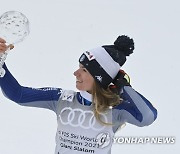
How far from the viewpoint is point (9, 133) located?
3.30 meters

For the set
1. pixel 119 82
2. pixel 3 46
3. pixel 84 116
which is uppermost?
pixel 3 46

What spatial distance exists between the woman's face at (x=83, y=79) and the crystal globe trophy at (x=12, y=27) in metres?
0.27

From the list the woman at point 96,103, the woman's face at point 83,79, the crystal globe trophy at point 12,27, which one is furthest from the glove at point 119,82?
the crystal globe trophy at point 12,27

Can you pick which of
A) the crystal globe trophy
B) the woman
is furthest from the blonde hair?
the crystal globe trophy

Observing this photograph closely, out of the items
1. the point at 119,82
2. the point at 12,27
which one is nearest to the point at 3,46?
the point at 12,27

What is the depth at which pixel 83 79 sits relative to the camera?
1990 mm

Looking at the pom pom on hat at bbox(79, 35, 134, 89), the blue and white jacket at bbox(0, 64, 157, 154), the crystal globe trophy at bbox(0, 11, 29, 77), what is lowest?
the blue and white jacket at bbox(0, 64, 157, 154)

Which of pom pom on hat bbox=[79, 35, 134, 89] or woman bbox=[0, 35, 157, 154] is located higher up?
pom pom on hat bbox=[79, 35, 134, 89]

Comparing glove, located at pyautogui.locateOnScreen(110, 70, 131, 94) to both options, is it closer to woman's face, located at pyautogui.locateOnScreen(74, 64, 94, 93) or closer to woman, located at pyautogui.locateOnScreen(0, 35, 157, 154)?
woman, located at pyautogui.locateOnScreen(0, 35, 157, 154)

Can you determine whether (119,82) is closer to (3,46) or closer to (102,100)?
(102,100)

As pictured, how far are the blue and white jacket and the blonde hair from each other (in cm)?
2

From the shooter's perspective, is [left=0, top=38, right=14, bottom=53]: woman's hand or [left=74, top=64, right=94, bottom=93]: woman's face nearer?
[left=0, top=38, right=14, bottom=53]: woman's hand

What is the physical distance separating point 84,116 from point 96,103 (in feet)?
0.24

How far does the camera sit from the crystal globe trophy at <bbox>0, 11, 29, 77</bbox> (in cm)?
186
